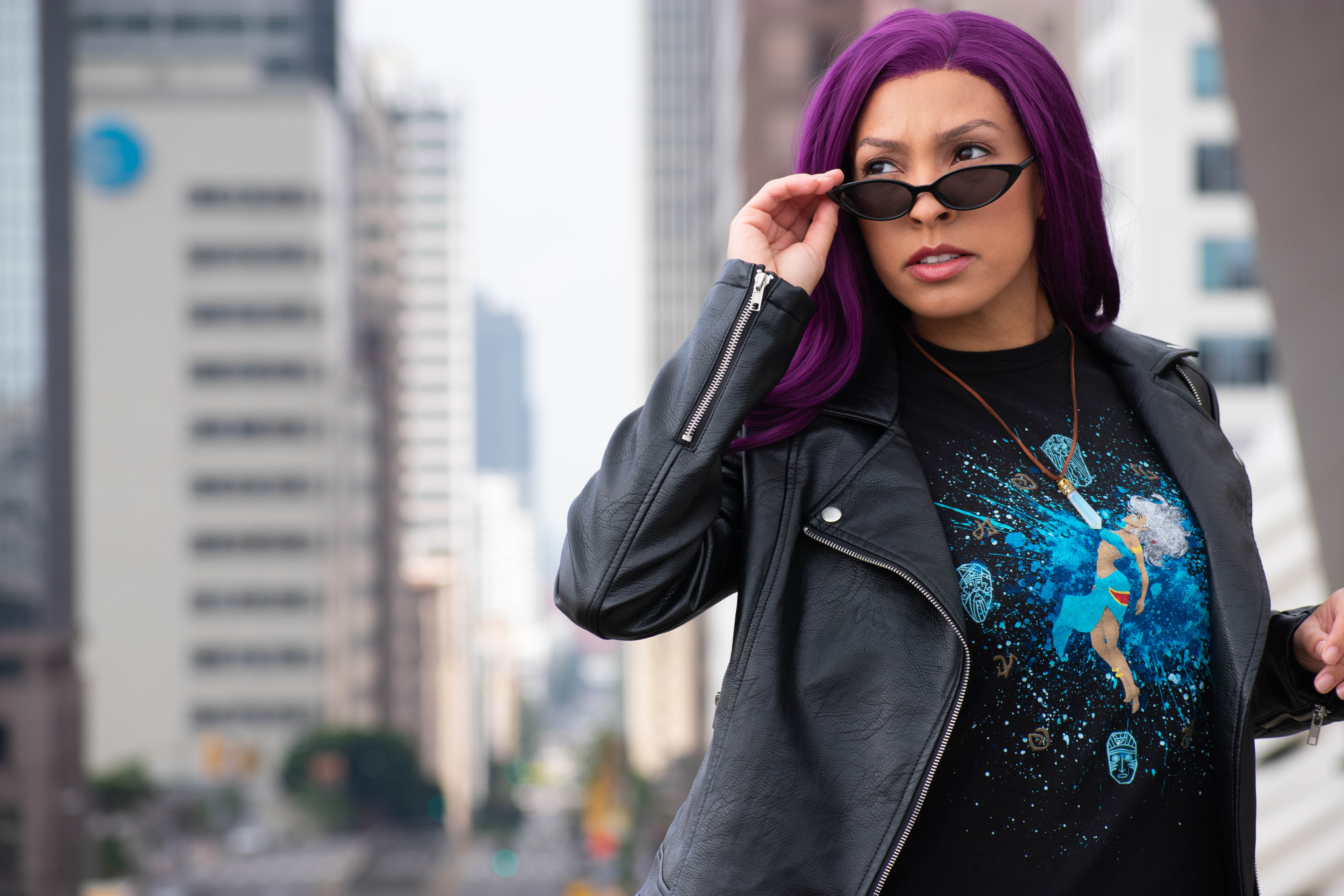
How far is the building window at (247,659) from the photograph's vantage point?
61031 mm

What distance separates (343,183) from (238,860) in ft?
119

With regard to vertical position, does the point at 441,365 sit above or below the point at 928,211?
below

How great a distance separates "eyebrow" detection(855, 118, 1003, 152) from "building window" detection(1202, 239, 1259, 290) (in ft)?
120

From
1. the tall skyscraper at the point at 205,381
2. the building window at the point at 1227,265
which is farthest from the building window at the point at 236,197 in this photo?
the building window at the point at 1227,265

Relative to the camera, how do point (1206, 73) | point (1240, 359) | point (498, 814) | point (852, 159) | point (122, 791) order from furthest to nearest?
point (498, 814)
point (122, 791)
point (1240, 359)
point (1206, 73)
point (852, 159)

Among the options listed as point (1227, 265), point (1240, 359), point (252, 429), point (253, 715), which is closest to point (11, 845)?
point (253, 715)

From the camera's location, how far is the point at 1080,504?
151cm

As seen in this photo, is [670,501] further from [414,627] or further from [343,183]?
[414,627]

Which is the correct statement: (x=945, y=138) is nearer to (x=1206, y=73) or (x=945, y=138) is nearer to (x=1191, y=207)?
(x=1191, y=207)

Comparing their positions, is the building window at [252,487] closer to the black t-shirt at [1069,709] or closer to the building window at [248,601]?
the building window at [248,601]

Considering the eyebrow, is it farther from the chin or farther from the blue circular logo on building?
the blue circular logo on building

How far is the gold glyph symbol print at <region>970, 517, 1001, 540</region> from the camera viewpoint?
1477mm

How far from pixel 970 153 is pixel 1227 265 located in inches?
1454

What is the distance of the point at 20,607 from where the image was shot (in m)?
42.0
